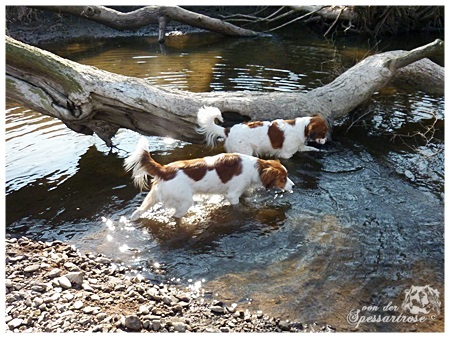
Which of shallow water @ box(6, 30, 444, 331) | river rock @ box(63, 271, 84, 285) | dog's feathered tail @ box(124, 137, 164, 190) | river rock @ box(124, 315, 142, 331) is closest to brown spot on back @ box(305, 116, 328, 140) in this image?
shallow water @ box(6, 30, 444, 331)

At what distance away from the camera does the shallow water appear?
4.84 metres

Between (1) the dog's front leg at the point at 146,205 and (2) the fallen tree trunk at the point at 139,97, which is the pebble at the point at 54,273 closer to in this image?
(1) the dog's front leg at the point at 146,205

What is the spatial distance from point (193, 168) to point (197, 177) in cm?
12

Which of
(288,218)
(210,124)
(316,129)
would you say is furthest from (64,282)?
(316,129)

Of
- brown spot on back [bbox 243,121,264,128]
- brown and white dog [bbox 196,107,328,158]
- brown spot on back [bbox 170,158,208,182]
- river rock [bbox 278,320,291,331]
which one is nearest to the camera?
river rock [bbox 278,320,291,331]

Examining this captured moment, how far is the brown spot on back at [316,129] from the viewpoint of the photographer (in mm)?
7656

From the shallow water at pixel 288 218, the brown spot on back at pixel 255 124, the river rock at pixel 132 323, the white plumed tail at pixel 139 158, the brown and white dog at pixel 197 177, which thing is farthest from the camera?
the brown spot on back at pixel 255 124

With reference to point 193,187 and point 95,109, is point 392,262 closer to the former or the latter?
point 193,187

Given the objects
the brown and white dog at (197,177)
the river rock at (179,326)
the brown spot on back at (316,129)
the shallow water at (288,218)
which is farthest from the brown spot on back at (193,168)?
the brown spot on back at (316,129)

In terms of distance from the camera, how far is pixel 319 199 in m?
6.53

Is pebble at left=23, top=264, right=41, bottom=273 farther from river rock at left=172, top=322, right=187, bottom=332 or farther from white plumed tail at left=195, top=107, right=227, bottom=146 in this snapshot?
white plumed tail at left=195, top=107, right=227, bottom=146

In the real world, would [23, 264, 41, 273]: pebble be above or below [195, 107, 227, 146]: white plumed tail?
below

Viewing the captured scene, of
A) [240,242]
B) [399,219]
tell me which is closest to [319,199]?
[399,219]
